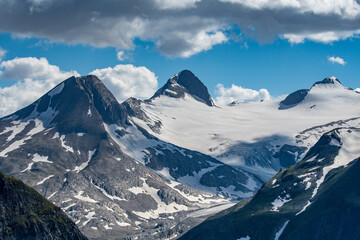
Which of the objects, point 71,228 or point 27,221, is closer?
point 27,221

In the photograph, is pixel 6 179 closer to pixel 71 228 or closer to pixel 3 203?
pixel 3 203

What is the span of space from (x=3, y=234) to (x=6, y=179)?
700 inches

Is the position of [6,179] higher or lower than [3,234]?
higher

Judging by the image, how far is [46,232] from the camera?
618 feet

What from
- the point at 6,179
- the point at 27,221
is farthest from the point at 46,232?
the point at 6,179

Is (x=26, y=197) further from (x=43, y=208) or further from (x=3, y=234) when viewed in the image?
(x=3, y=234)

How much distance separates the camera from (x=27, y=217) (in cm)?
18700

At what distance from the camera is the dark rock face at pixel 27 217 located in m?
181

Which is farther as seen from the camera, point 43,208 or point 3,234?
point 43,208

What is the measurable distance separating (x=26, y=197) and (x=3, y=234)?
723 inches

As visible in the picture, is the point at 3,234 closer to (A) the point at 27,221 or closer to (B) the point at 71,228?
(A) the point at 27,221

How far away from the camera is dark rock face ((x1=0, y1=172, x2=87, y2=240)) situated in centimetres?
18100

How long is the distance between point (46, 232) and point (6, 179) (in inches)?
745

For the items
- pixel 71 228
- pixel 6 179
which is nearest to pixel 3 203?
pixel 6 179
